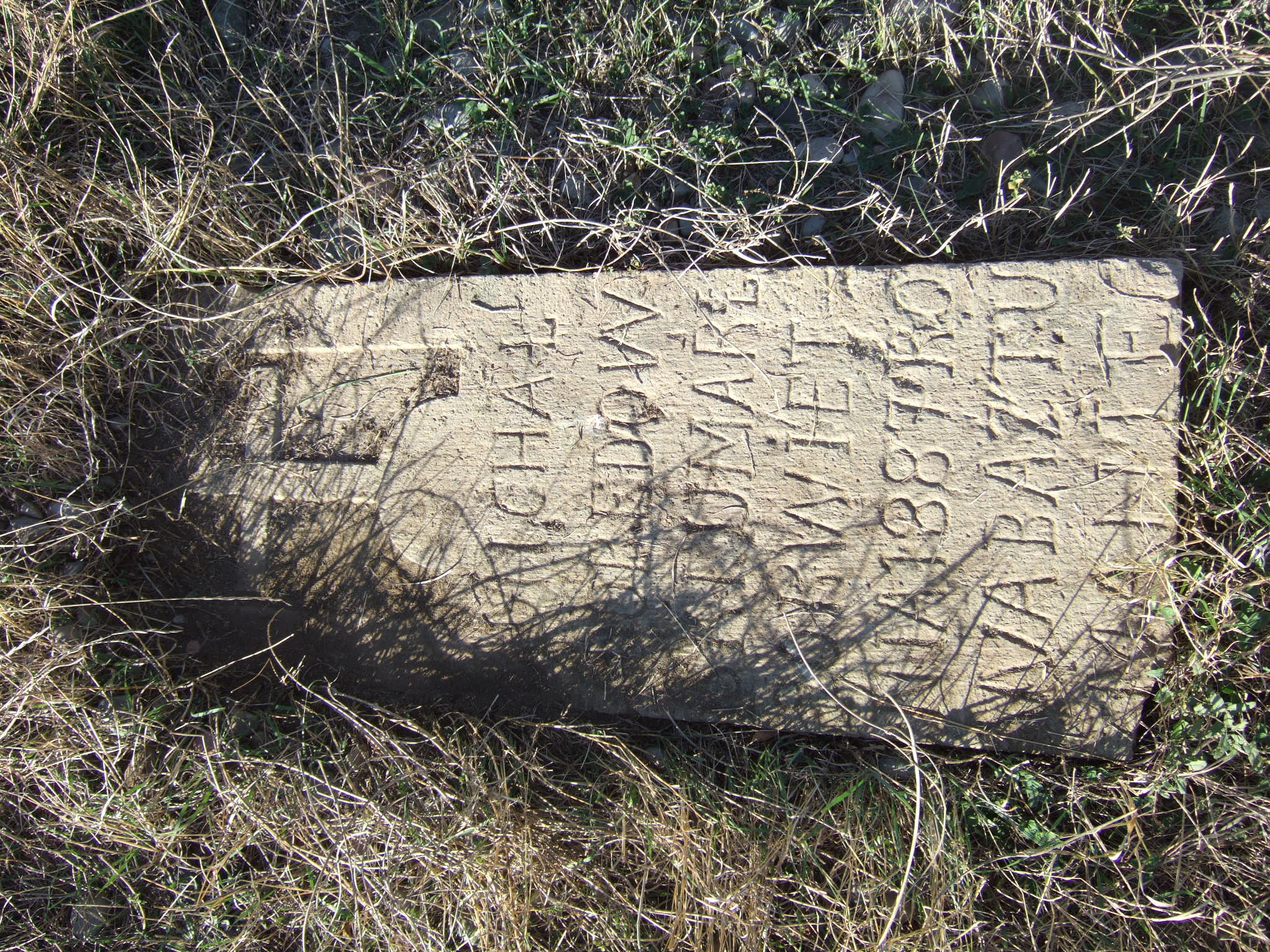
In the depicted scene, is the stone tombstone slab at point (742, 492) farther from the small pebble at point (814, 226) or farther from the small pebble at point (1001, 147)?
the small pebble at point (1001, 147)

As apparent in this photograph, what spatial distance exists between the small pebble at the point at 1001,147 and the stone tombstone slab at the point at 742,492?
439 mm

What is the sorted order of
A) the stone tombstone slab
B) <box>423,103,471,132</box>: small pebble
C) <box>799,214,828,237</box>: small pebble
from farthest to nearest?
<box>423,103,471,132</box>: small pebble, <box>799,214,828,237</box>: small pebble, the stone tombstone slab

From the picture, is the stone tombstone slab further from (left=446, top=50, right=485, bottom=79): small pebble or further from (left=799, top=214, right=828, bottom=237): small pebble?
(left=446, top=50, right=485, bottom=79): small pebble

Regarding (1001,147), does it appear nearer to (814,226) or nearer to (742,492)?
(814,226)

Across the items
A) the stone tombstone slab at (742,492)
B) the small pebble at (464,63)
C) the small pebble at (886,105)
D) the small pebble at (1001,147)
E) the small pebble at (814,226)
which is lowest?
the stone tombstone slab at (742,492)

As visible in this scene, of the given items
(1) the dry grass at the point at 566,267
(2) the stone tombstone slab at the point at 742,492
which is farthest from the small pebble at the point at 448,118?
(2) the stone tombstone slab at the point at 742,492

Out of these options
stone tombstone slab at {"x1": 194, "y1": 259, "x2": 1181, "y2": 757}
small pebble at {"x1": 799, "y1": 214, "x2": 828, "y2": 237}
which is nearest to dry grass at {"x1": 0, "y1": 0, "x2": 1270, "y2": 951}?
small pebble at {"x1": 799, "y1": 214, "x2": 828, "y2": 237}

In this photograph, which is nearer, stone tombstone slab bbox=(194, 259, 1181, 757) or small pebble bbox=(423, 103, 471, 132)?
stone tombstone slab bbox=(194, 259, 1181, 757)

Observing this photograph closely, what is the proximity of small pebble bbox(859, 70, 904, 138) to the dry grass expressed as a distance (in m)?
0.04

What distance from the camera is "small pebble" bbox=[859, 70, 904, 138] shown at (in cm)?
219

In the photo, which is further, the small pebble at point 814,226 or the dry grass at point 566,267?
the small pebble at point 814,226

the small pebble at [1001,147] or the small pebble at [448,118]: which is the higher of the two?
the small pebble at [448,118]

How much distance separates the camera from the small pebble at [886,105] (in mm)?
2191

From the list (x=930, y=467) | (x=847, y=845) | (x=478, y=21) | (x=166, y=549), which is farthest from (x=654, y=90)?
(x=847, y=845)
